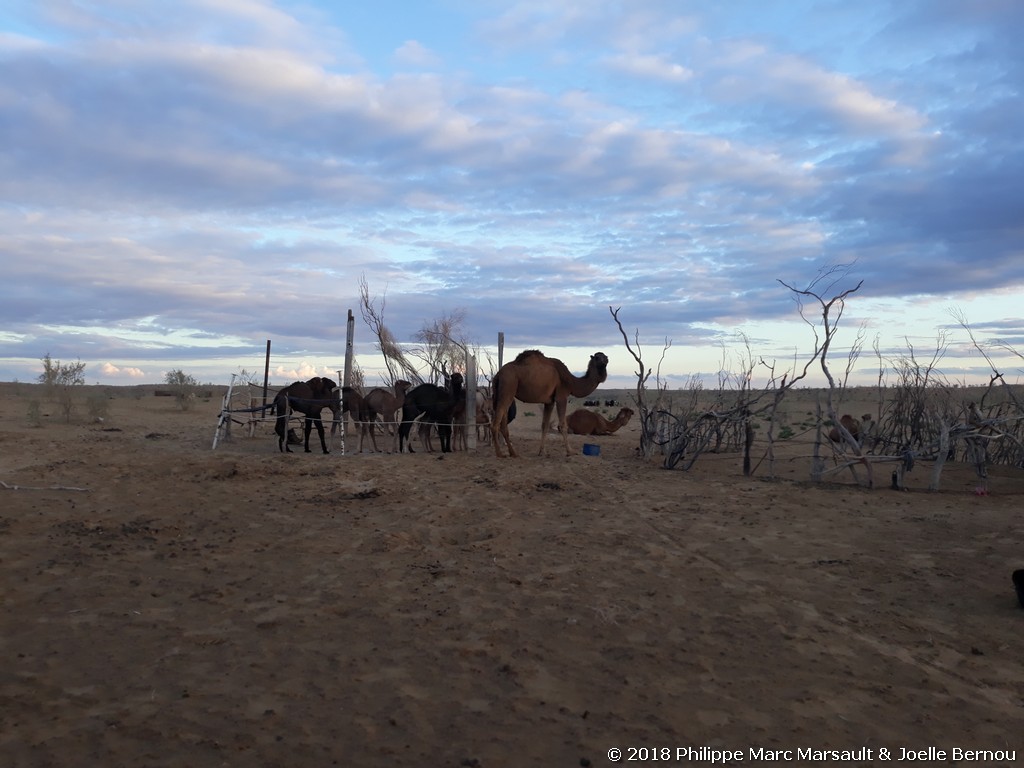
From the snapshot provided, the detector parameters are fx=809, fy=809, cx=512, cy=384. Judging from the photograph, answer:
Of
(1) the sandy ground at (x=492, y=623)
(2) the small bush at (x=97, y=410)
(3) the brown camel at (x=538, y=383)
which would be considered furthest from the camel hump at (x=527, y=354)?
(2) the small bush at (x=97, y=410)

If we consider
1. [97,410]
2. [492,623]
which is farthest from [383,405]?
[97,410]

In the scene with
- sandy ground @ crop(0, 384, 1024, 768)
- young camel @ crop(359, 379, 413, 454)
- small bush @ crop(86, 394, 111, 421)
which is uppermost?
young camel @ crop(359, 379, 413, 454)

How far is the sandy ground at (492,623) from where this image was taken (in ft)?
12.2

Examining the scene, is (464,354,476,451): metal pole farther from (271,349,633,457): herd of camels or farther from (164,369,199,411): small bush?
(164,369,199,411): small bush

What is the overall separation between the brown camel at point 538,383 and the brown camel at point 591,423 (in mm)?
5788

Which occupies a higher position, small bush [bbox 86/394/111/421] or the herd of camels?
the herd of camels

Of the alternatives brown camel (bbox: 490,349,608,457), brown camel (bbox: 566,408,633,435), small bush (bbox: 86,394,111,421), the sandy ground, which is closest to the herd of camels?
brown camel (bbox: 490,349,608,457)

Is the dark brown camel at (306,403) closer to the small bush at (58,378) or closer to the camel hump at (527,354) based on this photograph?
the camel hump at (527,354)

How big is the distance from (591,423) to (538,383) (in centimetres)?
700

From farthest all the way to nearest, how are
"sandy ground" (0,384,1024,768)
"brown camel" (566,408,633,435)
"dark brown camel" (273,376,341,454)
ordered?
"brown camel" (566,408,633,435), "dark brown camel" (273,376,341,454), "sandy ground" (0,384,1024,768)

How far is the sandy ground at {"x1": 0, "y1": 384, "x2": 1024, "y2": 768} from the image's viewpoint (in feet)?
12.2

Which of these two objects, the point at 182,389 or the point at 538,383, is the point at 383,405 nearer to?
the point at 538,383

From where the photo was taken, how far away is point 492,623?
5.27 m

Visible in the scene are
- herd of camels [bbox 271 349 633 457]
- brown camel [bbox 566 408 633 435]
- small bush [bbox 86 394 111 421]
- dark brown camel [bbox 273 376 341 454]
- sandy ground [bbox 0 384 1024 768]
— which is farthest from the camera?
small bush [bbox 86 394 111 421]
